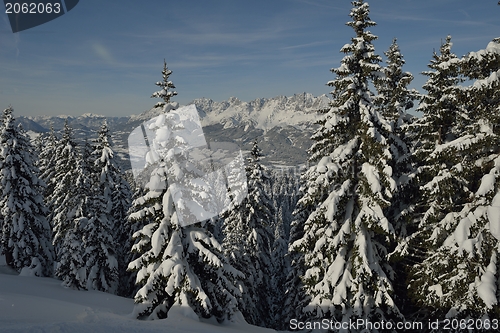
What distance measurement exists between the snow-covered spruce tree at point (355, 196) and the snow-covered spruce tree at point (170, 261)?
14.4ft

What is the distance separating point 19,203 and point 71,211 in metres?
4.00

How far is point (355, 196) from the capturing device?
1444cm

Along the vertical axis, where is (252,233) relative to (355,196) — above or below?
below

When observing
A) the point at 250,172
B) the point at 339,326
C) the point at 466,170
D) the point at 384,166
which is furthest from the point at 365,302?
the point at 250,172

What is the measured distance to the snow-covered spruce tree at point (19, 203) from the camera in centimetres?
2423

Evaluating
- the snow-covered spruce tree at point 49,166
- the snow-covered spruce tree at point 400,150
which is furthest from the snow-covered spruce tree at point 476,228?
the snow-covered spruce tree at point 49,166

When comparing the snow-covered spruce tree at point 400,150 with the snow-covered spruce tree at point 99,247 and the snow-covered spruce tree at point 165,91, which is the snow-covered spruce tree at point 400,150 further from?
the snow-covered spruce tree at point 99,247

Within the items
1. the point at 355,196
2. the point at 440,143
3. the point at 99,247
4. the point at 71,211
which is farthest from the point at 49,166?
the point at 440,143

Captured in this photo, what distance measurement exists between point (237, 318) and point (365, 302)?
→ 5.93m

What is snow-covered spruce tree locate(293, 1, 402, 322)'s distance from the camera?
13195mm

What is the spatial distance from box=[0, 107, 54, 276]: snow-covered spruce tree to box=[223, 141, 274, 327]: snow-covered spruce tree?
1517 cm

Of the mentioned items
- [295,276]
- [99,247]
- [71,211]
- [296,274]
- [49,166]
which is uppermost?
[49,166]

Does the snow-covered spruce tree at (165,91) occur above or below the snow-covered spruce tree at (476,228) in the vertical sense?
above

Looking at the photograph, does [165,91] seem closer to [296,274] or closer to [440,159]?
[440,159]
